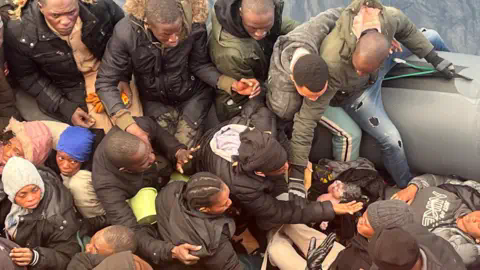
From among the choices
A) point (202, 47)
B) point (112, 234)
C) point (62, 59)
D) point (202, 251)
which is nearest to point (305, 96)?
point (202, 47)

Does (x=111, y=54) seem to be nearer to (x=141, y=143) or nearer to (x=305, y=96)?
(x=141, y=143)

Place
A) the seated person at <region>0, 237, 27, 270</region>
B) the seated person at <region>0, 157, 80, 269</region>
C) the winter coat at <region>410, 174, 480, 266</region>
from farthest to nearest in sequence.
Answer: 1. the winter coat at <region>410, 174, 480, 266</region>
2. the seated person at <region>0, 157, 80, 269</region>
3. the seated person at <region>0, 237, 27, 270</region>

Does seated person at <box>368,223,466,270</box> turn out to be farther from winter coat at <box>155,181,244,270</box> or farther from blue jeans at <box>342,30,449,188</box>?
blue jeans at <box>342,30,449,188</box>

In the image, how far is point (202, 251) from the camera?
2.43m

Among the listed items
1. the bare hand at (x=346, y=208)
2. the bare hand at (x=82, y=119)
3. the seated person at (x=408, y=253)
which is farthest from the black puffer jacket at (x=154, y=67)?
the seated person at (x=408, y=253)

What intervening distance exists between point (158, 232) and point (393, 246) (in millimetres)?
1116

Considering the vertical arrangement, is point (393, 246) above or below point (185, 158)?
above

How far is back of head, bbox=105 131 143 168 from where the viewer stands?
8.19ft

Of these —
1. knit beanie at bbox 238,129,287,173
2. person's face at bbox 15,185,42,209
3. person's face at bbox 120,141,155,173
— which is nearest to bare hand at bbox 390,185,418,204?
knit beanie at bbox 238,129,287,173

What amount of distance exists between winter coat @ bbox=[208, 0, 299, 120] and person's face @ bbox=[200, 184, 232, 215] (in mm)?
755

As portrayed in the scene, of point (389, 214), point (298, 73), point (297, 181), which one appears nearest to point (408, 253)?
point (389, 214)

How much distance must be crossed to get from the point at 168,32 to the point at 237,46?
0.40 m

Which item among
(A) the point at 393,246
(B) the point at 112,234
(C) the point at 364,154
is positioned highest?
(A) the point at 393,246

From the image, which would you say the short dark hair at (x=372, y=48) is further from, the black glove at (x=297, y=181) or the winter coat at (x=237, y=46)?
the black glove at (x=297, y=181)
